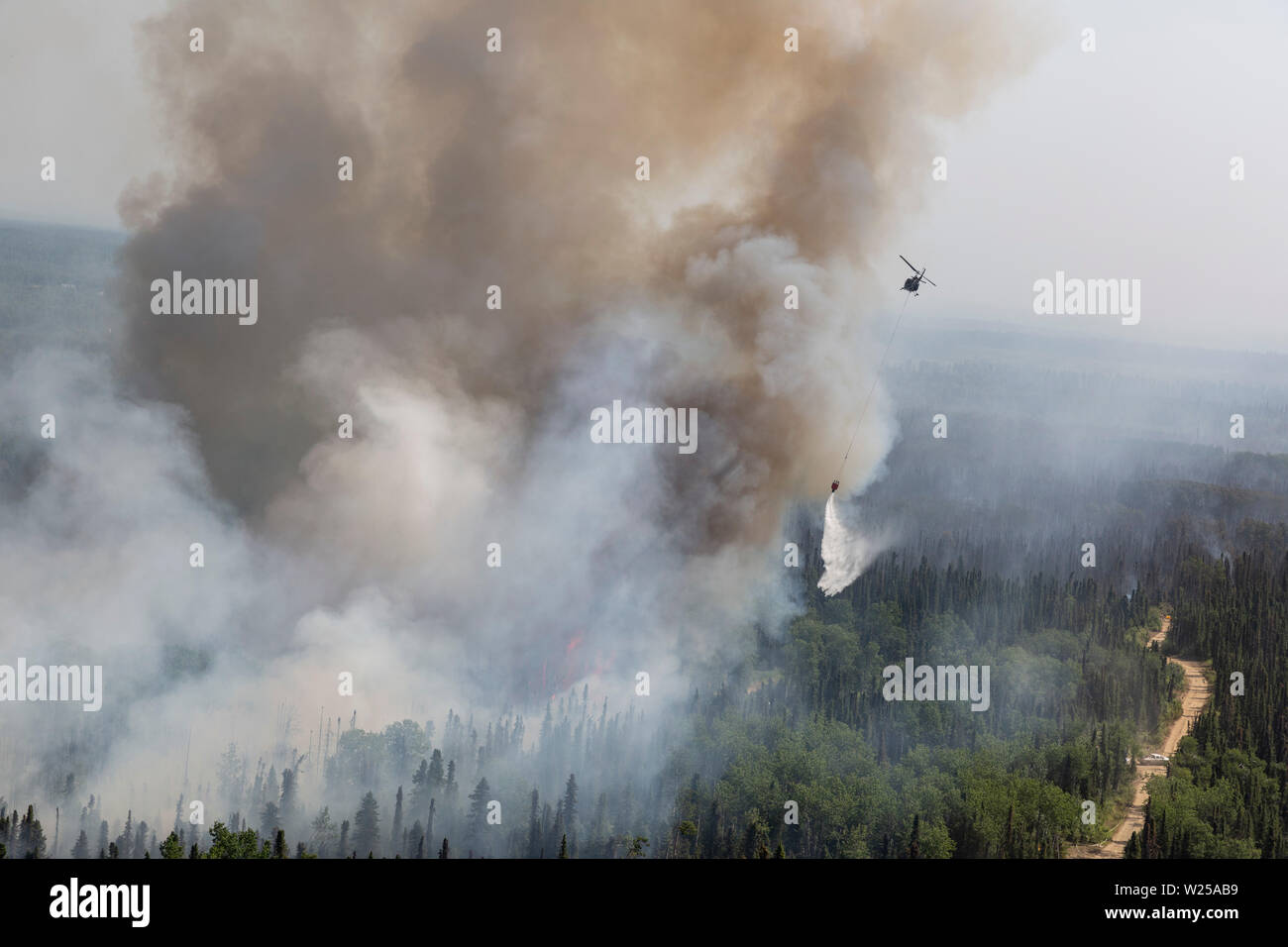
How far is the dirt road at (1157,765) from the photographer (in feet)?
195

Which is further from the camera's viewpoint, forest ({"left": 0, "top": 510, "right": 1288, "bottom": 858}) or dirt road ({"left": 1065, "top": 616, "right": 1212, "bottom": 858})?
dirt road ({"left": 1065, "top": 616, "right": 1212, "bottom": 858})

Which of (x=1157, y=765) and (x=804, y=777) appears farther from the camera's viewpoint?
(x=1157, y=765)

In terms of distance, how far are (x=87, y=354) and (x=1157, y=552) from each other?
302 ft

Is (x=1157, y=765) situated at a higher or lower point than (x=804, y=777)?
lower

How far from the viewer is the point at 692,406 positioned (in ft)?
246

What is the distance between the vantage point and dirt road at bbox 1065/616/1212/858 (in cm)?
5940

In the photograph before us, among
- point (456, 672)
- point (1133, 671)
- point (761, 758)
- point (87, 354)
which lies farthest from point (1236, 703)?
point (87, 354)

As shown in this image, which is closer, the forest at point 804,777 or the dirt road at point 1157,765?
the forest at point 804,777

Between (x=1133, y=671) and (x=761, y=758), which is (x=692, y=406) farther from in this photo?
(x=1133, y=671)

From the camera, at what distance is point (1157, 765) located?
69.4 m
